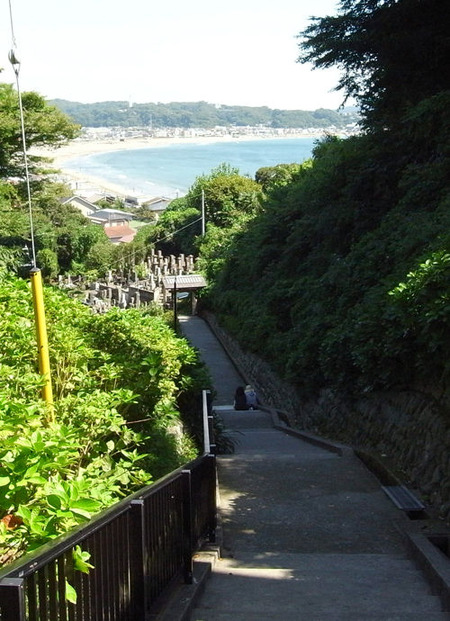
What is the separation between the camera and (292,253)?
19781 millimetres

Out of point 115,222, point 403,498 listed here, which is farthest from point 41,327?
point 115,222

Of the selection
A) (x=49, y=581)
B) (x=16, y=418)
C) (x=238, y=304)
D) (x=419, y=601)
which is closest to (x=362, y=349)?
(x=419, y=601)

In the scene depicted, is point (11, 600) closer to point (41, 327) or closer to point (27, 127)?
point (41, 327)

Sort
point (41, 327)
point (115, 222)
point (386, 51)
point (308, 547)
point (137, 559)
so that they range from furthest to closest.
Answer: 1. point (115, 222)
2. point (386, 51)
3. point (308, 547)
4. point (41, 327)
5. point (137, 559)

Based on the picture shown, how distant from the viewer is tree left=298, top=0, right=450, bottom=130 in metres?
16.2

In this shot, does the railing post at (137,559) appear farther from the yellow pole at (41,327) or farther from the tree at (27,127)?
the tree at (27,127)

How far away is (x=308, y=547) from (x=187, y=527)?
2.15 metres

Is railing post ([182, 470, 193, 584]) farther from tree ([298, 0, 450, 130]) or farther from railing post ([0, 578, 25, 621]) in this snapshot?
tree ([298, 0, 450, 130])

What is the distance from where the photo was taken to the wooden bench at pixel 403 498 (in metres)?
7.46

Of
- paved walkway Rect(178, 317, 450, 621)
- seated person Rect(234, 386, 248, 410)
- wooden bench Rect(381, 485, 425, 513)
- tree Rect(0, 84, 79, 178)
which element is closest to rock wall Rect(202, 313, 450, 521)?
wooden bench Rect(381, 485, 425, 513)

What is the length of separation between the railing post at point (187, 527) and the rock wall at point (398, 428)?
3165 millimetres

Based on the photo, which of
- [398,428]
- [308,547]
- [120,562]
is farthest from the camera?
[398,428]

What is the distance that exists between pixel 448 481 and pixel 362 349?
310cm

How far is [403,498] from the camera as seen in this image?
7.79 m
